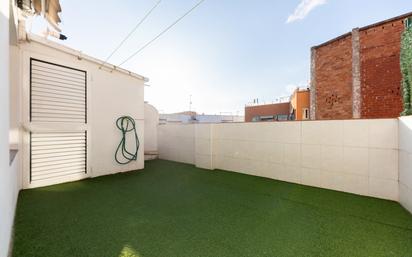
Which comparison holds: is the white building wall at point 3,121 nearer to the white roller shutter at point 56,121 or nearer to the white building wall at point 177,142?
the white roller shutter at point 56,121

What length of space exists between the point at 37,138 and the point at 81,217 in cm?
231

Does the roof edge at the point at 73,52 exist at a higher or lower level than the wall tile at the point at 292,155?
higher

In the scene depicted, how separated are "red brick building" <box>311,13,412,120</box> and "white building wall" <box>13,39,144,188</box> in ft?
27.1

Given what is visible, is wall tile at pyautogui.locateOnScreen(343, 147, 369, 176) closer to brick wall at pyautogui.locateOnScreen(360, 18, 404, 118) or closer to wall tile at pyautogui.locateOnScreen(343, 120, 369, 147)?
wall tile at pyautogui.locateOnScreen(343, 120, 369, 147)

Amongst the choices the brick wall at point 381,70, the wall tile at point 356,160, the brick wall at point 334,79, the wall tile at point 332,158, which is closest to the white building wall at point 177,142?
the wall tile at point 332,158

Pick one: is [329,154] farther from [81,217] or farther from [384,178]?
[81,217]

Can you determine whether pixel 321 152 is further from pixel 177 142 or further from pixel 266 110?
pixel 266 110

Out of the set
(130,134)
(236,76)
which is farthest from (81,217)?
(236,76)

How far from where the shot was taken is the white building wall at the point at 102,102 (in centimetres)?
376

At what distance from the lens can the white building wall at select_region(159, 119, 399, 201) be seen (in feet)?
10.00

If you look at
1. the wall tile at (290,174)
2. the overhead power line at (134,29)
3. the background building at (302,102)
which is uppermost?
the overhead power line at (134,29)

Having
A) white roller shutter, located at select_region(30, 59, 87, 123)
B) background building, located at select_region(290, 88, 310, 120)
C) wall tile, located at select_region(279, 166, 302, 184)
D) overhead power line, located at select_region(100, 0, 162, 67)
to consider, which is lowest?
wall tile, located at select_region(279, 166, 302, 184)

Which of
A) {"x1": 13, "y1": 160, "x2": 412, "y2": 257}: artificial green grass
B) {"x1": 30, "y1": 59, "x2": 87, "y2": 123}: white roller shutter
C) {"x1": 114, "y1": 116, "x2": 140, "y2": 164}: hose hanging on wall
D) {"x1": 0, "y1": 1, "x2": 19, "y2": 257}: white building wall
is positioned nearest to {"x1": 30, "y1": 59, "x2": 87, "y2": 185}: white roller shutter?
{"x1": 30, "y1": 59, "x2": 87, "y2": 123}: white roller shutter

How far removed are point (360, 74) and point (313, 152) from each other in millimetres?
5977
